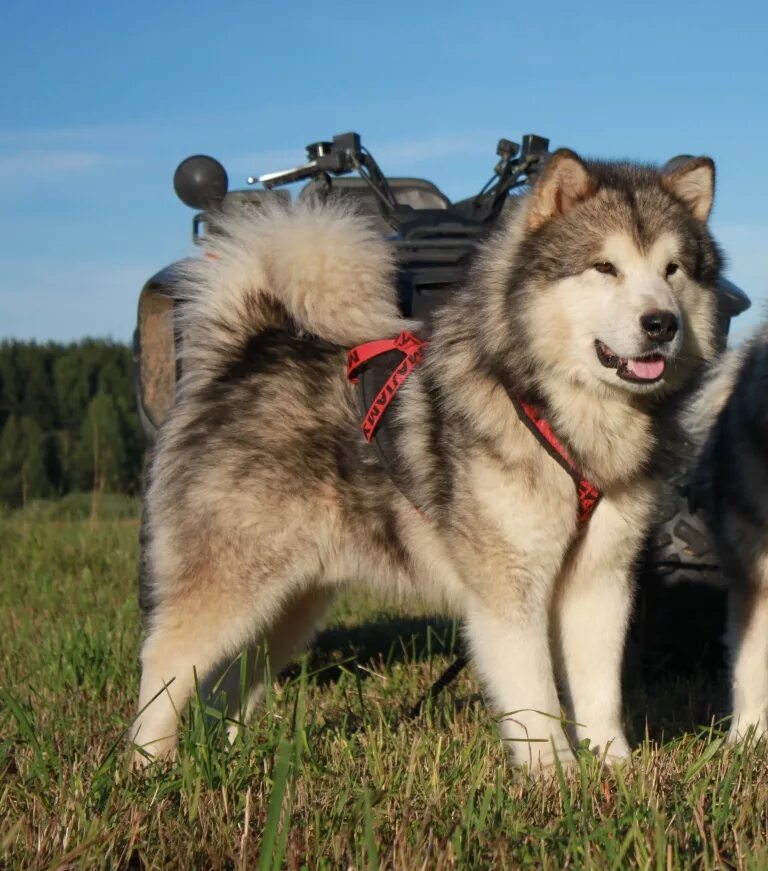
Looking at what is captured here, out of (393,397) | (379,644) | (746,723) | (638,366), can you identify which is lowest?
(379,644)

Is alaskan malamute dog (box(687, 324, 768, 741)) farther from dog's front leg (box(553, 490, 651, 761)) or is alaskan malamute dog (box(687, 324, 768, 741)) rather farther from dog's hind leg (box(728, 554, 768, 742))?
dog's front leg (box(553, 490, 651, 761))

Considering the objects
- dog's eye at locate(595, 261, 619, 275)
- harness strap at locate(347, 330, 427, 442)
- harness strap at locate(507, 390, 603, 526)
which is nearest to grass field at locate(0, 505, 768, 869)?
harness strap at locate(507, 390, 603, 526)

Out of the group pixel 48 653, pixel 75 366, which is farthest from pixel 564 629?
pixel 75 366

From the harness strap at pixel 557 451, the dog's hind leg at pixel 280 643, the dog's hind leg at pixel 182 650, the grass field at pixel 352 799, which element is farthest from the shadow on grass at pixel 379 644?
the harness strap at pixel 557 451

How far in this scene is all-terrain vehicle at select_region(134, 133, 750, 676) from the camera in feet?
13.4

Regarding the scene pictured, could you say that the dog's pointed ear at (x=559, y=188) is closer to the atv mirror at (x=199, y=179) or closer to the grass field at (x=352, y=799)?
the grass field at (x=352, y=799)

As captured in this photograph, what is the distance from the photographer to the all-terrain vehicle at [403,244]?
13.4 ft

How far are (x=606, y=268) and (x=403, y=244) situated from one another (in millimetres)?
1617

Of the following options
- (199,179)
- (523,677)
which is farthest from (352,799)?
(199,179)

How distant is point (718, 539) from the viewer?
3.62 metres

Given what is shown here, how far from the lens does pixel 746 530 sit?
3.48 metres

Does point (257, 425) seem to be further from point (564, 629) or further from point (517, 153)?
point (517, 153)

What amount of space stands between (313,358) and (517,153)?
2130mm

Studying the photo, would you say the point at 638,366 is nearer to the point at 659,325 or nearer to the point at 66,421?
the point at 659,325
